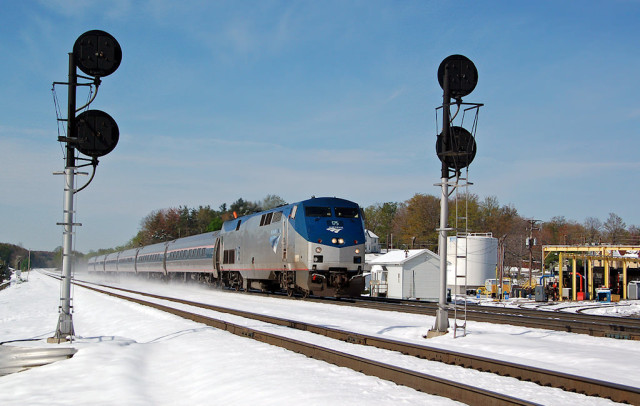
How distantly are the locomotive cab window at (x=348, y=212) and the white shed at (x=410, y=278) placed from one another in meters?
20.6

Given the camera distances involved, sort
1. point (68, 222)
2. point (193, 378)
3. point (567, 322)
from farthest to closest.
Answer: point (567, 322) → point (68, 222) → point (193, 378)

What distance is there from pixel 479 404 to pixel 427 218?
105673mm

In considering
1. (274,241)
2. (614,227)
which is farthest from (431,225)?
(274,241)

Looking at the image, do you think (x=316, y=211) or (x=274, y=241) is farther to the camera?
(x=274, y=241)

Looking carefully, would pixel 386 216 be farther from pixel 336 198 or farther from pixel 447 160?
pixel 447 160

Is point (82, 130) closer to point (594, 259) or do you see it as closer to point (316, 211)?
point (316, 211)

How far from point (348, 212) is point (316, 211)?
4.98ft

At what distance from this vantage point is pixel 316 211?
81.2 ft

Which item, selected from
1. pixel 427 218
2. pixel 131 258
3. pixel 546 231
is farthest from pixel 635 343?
pixel 546 231

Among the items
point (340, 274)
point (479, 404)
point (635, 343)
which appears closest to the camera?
point (479, 404)

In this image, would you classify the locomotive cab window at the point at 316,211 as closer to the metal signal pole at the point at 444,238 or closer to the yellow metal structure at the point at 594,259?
the metal signal pole at the point at 444,238

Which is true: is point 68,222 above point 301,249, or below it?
above

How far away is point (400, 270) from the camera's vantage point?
4559 centimetres

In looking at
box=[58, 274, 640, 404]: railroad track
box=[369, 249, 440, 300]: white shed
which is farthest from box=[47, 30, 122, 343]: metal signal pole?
box=[369, 249, 440, 300]: white shed
